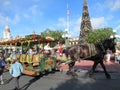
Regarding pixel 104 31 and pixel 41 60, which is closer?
pixel 41 60

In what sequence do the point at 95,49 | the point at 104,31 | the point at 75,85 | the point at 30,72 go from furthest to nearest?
the point at 104,31 < the point at 30,72 < the point at 95,49 < the point at 75,85

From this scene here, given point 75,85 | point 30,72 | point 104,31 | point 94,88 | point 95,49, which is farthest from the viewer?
point 104,31

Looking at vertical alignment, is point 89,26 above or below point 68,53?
above

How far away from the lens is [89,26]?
224 feet

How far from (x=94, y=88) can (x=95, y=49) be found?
2.70m

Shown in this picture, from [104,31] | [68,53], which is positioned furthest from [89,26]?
[68,53]

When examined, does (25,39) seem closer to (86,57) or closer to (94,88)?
(86,57)

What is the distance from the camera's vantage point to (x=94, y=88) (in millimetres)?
8227

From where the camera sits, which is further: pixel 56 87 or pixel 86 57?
pixel 86 57

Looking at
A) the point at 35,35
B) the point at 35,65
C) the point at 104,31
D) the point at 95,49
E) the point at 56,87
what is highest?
the point at 104,31

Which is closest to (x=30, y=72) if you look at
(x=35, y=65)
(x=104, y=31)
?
(x=35, y=65)

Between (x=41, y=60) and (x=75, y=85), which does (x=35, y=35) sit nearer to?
(x=41, y=60)

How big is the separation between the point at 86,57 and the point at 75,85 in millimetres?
2237

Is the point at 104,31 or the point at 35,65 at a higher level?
the point at 104,31
